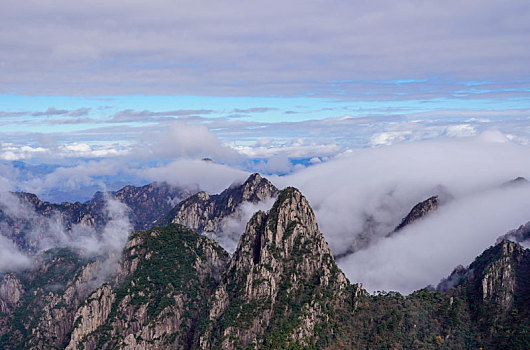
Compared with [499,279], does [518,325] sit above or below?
below

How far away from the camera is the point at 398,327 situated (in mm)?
195500

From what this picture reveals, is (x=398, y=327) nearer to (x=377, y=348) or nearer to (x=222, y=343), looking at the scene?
(x=377, y=348)

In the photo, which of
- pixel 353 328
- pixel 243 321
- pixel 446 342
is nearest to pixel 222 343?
pixel 243 321

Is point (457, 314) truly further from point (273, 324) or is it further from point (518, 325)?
point (273, 324)

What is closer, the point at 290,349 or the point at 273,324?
the point at 290,349

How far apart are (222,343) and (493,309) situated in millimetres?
124700

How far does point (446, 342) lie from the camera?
623 feet

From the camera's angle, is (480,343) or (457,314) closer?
(480,343)

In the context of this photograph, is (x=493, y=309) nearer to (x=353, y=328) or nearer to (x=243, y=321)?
(x=353, y=328)

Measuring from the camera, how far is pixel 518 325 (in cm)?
18162

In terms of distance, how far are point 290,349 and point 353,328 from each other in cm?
3491

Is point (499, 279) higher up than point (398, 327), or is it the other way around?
point (499, 279)

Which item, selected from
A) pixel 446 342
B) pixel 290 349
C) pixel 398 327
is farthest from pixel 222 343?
pixel 446 342

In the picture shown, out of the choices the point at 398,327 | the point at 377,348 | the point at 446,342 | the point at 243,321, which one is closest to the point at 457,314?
the point at 446,342
